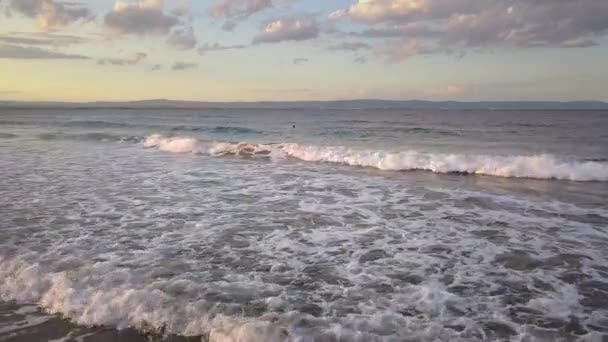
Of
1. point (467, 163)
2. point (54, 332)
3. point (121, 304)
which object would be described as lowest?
point (54, 332)

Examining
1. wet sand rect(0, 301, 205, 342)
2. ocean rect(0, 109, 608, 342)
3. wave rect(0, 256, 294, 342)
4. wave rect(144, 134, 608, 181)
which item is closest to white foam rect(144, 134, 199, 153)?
wave rect(144, 134, 608, 181)

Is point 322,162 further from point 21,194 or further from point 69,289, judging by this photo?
point 69,289

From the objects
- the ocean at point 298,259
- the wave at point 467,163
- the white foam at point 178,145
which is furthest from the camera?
the white foam at point 178,145

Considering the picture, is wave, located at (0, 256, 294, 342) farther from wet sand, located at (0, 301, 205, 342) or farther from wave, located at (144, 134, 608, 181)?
wave, located at (144, 134, 608, 181)

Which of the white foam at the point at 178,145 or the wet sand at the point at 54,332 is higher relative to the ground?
the white foam at the point at 178,145

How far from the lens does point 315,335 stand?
4.30m

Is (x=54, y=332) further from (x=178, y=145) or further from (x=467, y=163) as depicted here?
(x=178, y=145)

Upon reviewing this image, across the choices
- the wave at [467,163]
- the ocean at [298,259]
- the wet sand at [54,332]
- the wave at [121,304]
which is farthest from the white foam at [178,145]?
the wet sand at [54,332]

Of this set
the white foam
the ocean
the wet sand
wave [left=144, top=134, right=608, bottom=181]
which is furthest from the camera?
the white foam

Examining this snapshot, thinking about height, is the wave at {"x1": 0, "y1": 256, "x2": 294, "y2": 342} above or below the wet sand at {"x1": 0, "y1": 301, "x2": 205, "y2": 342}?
above

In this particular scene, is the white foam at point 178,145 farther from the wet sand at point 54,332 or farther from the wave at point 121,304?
the wet sand at point 54,332

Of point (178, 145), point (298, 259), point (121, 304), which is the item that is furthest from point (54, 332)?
point (178, 145)

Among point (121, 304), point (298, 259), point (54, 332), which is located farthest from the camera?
point (298, 259)

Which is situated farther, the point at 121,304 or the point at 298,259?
the point at 298,259
